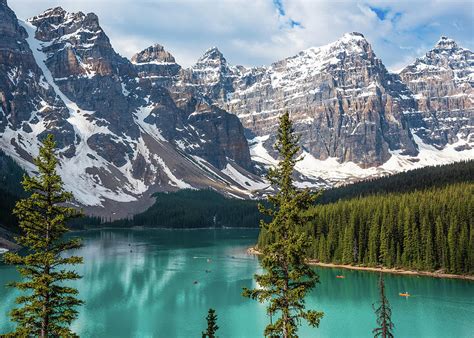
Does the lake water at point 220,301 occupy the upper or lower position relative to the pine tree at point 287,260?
lower

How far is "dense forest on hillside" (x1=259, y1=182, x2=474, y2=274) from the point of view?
10175 centimetres

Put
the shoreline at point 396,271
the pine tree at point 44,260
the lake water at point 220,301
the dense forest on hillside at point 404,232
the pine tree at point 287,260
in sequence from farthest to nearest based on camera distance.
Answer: the dense forest on hillside at point 404,232
the shoreline at point 396,271
the lake water at point 220,301
the pine tree at point 44,260
the pine tree at point 287,260

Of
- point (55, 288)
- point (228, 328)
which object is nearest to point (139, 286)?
point (228, 328)

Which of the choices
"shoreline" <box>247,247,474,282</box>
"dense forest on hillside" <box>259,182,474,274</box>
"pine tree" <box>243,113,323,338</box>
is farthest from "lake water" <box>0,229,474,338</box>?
"pine tree" <box>243,113,323,338</box>

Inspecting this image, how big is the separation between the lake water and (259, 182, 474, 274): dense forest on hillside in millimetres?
6772

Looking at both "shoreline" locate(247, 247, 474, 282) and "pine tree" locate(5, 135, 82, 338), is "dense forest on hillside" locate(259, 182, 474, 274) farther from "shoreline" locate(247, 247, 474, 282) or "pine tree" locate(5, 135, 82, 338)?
"pine tree" locate(5, 135, 82, 338)

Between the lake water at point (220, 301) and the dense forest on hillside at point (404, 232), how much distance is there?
6.77 m

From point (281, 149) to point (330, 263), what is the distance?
94.1 m

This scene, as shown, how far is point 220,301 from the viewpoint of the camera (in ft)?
278

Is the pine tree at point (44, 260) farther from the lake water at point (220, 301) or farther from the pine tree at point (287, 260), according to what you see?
the lake water at point (220, 301)

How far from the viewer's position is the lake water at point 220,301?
66.1 meters

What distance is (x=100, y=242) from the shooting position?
18362 centimetres

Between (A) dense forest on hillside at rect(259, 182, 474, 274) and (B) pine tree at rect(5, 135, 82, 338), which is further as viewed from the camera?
(A) dense forest on hillside at rect(259, 182, 474, 274)

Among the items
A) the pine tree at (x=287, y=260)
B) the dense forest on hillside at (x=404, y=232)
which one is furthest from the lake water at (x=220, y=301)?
the pine tree at (x=287, y=260)
